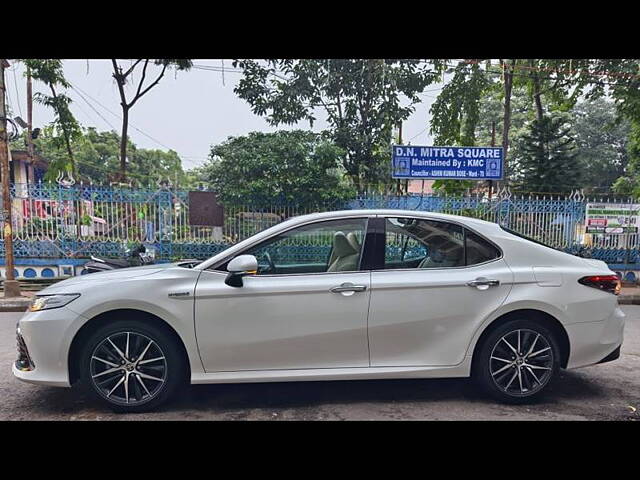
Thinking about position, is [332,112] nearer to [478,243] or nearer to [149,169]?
[478,243]

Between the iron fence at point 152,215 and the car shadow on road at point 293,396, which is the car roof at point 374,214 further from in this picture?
the iron fence at point 152,215

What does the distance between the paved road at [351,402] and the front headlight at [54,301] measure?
32.2 inches

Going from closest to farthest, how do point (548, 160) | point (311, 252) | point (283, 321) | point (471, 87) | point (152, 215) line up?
1. point (283, 321)
2. point (311, 252)
3. point (152, 215)
4. point (471, 87)
5. point (548, 160)

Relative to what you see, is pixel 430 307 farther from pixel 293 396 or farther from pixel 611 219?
pixel 611 219

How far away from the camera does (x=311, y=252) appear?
3750 mm

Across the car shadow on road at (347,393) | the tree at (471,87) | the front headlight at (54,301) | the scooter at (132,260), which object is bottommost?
the car shadow on road at (347,393)

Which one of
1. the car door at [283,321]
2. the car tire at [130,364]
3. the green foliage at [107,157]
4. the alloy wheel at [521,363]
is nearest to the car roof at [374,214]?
the car door at [283,321]

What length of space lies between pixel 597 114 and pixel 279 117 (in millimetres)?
28427

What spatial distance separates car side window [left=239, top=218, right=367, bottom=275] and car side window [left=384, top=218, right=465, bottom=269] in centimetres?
28

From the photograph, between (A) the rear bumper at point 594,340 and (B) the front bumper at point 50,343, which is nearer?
(B) the front bumper at point 50,343

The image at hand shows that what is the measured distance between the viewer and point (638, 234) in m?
10.2

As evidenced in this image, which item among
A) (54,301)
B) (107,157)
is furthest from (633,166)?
(107,157)

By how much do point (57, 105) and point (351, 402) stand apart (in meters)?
13.0

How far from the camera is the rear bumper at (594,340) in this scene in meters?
3.40
